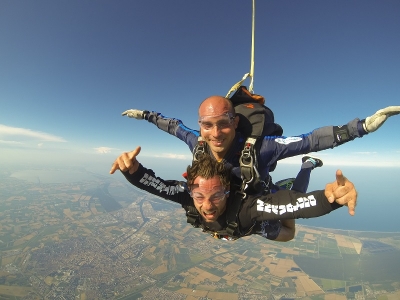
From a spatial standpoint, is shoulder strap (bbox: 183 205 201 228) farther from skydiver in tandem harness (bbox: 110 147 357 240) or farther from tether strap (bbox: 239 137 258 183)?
tether strap (bbox: 239 137 258 183)

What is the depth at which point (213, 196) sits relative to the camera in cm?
194

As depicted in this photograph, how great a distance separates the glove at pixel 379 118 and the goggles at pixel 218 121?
1.08m

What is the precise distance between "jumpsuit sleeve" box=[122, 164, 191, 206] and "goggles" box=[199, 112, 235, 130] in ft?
2.21

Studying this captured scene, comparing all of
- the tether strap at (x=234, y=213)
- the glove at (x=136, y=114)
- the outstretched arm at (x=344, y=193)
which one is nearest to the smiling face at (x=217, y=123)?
the tether strap at (x=234, y=213)

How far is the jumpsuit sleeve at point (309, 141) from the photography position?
169 cm

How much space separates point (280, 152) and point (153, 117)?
1.71 meters

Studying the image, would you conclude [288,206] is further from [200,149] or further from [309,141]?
[200,149]

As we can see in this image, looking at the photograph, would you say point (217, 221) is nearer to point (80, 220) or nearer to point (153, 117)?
point (153, 117)

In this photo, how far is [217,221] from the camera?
6.73ft

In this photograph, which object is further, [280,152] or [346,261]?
[346,261]

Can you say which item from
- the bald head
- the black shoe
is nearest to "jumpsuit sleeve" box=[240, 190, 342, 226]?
the bald head

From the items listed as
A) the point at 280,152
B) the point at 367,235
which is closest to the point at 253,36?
the point at 280,152

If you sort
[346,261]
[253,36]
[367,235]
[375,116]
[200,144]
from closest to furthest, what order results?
[375,116] < [200,144] < [253,36] < [346,261] < [367,235]

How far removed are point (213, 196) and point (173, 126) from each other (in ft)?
3.92
